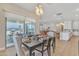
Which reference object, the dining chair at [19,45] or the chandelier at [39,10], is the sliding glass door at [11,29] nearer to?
the dining chair at [19,45]

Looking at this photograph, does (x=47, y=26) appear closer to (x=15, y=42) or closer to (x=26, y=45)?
(x=26, y=45)

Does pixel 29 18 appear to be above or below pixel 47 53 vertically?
above

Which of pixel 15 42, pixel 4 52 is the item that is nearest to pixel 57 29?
pixel 15 42

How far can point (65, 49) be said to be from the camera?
1923mm

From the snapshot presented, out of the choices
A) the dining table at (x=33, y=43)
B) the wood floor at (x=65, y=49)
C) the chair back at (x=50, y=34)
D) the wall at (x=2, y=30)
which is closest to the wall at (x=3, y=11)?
the wall at (x=2, y=30)

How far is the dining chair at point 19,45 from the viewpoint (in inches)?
76.6

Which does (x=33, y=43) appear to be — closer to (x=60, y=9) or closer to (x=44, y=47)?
(x=44, y=47)

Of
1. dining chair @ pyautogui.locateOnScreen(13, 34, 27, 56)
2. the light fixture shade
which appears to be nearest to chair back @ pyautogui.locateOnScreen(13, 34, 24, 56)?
dining chair @ pyautogui.locateOnScreen(13, 34, 27, 56)

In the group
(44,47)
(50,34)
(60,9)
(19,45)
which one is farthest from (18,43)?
(60,9)

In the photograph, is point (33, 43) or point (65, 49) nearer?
point (65, 49)

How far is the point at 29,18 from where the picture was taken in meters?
2.00

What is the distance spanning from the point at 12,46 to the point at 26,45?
0.79 feet

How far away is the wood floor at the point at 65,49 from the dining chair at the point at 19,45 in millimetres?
70

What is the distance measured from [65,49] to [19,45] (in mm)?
788
